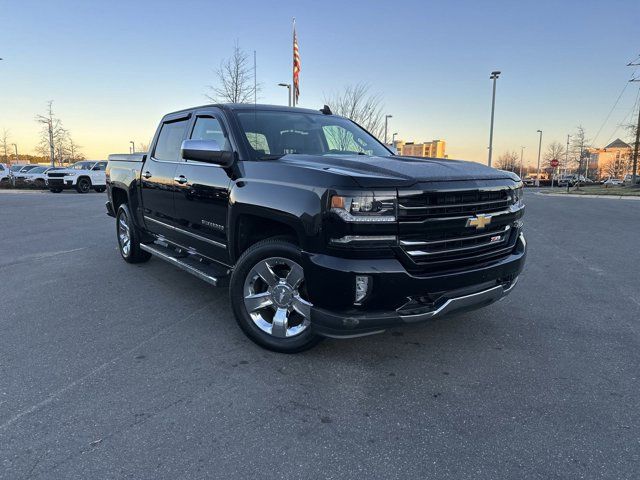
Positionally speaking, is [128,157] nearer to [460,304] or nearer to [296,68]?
[460,304]

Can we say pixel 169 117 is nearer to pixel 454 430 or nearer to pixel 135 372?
pixel 135 372

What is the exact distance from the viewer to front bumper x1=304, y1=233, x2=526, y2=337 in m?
2.86

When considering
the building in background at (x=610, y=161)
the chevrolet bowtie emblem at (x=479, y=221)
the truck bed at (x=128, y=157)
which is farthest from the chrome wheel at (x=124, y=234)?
the building in background at (x=610, y=161)

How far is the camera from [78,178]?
25.3 metres

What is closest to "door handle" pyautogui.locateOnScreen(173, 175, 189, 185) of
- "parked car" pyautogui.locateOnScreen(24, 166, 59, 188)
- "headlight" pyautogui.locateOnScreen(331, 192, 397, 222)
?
"headlight" pyautogui.locateOnScreen(331, 192, 397, 222)

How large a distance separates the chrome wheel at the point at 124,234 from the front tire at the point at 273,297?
344cm

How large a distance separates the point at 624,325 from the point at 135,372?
419cm

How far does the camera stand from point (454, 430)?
256 cm

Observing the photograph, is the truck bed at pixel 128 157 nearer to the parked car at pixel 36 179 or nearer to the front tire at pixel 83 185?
the front tire at pixel 83 185

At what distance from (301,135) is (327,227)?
1.76 m

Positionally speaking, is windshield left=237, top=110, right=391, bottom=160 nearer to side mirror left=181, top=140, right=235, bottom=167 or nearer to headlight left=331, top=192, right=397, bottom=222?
side mirror left=181, top=140, right=235, bottom=167

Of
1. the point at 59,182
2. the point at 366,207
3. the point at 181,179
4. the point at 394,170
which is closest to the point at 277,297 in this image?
the point at 366,207

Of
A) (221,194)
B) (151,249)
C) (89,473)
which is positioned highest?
(221,194)

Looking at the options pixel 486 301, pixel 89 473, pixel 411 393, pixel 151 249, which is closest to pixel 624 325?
pixel 486 301
